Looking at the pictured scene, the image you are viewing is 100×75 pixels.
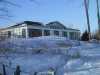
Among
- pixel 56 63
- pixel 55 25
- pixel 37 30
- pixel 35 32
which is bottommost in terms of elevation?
pixel 56 63

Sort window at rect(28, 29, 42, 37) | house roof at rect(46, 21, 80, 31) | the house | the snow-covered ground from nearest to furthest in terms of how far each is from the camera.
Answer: the snow-covered ground → the house → window at rect(28, 29, 42, 37) → house roof at rect(46, 21, 80, 31)

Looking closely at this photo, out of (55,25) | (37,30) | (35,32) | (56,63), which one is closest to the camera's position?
(56,63)

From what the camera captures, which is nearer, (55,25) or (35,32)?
(35,32)

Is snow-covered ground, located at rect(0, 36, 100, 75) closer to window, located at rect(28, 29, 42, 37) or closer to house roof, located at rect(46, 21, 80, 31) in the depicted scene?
window, located at rect(28, 29, 42, 37)

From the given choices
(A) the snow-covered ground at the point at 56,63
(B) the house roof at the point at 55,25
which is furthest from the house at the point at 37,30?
(A) the snow-covered ground at the point at 56,63

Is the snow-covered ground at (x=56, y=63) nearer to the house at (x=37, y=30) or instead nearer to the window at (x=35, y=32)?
the house at (x=37, y=30)

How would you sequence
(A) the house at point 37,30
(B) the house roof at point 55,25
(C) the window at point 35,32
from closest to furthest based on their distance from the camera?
1. (A) the house at point 37,30
2. (C) the window at point 35,32
3. (B) the house roof at point 55,25

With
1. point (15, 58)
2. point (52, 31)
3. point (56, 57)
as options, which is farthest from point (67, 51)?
point (52, 31)

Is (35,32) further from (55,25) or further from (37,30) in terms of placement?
(55,25)

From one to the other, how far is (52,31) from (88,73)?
68.6ft

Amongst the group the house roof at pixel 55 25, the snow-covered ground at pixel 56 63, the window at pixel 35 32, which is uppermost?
the house roof at pixel 55 25

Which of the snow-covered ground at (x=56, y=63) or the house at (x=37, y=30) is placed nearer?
the snow-covered ground at (x=56, y=63)

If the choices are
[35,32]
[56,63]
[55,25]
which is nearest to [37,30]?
[35,32]

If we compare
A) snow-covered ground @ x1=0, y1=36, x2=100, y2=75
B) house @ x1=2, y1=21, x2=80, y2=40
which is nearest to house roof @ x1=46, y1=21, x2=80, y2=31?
house @ x1=2, y1=21, x2=80, y2=40
